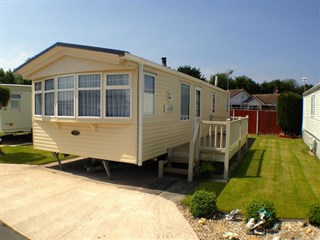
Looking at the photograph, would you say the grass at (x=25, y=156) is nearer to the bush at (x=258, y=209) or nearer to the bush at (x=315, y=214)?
the bush at (x=258, y=209)

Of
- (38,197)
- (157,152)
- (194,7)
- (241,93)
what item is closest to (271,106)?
(241,93)

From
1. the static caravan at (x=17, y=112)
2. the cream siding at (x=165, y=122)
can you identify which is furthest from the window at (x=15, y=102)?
the cream siding at (x=165, y=122)

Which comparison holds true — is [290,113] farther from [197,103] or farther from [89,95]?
[89,95]

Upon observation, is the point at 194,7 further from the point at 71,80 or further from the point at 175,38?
the point at 71,80

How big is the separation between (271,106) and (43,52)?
37.2 m

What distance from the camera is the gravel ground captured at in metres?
4.24

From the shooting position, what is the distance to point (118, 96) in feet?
22.9

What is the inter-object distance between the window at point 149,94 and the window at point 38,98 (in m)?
3.97

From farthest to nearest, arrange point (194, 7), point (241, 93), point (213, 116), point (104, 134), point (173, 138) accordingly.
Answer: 1. point (241, 93)
2. point (213, 116)
3. point (194, 7)
4. point (173, 138)
5. point (104, 134)

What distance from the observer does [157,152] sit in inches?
311

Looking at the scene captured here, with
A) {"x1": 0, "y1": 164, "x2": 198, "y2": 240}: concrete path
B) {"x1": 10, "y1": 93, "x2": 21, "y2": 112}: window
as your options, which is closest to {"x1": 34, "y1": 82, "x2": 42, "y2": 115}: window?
{"x1": 0, "y1": 164, "x2": 198, "y2": 240}: concrete path

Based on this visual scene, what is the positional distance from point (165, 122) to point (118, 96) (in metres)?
2.00

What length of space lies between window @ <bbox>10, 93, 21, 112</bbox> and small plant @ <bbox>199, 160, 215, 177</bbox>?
11867mm

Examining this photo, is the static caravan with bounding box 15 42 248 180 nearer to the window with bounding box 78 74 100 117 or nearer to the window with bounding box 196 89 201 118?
the window with bounding box 78 74 100 117
